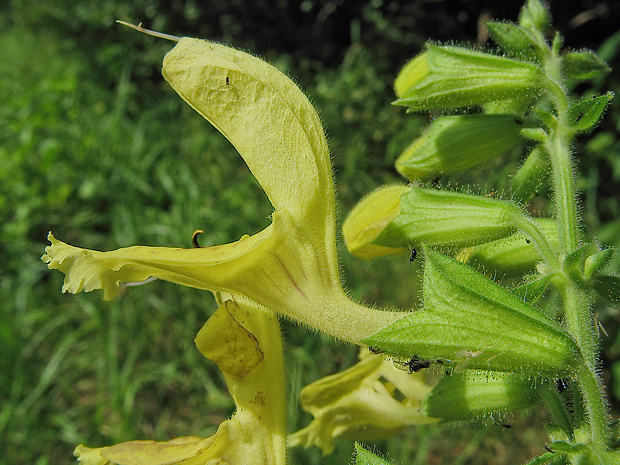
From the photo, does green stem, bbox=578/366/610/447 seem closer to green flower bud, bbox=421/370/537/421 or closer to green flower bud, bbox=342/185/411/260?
green flower bud, bbox=421/370/537/421

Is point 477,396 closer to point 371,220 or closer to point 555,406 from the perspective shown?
point 555,406

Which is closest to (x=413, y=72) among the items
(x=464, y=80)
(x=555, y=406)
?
(x=464, y=80)

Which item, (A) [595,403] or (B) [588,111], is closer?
(A) [595,403]

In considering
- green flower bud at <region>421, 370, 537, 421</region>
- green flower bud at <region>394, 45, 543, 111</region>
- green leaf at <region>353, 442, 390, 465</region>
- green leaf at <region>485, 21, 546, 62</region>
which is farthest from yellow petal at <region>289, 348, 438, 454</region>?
green leaf at <region>485, 21, 546, 62</region>

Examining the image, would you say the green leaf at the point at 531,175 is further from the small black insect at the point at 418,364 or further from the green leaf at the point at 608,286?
the small black insect at the point at 418,364

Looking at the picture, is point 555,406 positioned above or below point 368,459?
above

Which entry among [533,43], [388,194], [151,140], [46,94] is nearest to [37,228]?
[151,140]
